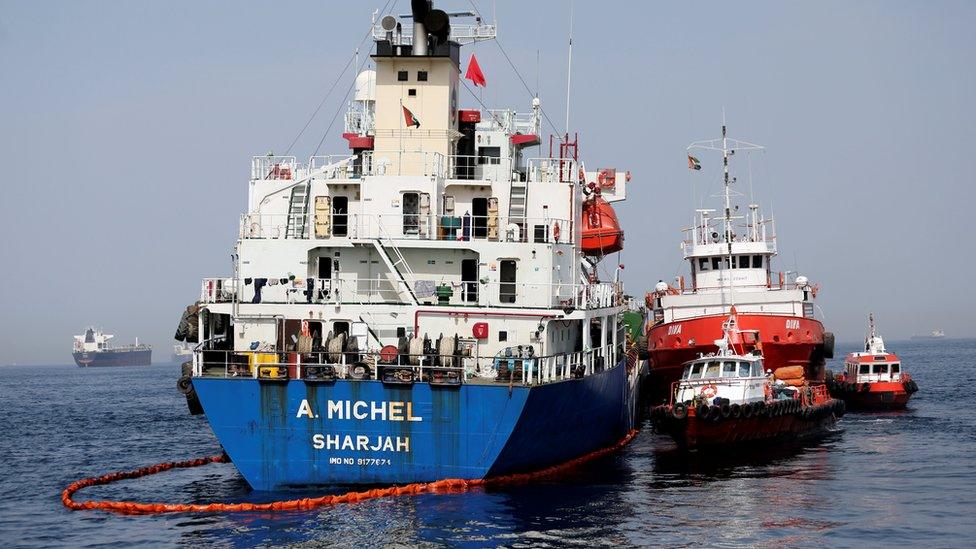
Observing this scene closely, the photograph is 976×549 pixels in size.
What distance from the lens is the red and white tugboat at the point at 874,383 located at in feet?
177

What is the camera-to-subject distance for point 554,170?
34.2 meters

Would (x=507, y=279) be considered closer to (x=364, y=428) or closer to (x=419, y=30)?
(x=364, y=428)

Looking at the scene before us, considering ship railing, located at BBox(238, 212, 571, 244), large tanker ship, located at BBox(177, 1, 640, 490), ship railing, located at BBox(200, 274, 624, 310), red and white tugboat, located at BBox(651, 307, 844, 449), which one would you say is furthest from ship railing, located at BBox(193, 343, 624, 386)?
red and white tugboat, located at BBox(651, 307, 844, 449)

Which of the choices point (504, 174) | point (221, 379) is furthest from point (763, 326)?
point (221, 379)

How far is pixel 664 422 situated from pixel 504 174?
919cm

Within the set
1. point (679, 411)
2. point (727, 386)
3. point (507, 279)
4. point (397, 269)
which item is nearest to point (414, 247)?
point (397, 269)

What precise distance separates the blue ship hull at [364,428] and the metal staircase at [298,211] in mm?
6855

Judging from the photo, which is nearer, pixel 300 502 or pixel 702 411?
pixel 300 502

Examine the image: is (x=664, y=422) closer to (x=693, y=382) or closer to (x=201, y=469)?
(x=693, y=382)

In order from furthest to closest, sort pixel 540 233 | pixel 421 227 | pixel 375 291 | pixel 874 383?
pixel 874 383
pixel 540 233
pixel 421 227
pixel 375 291

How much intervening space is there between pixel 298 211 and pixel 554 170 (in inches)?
300

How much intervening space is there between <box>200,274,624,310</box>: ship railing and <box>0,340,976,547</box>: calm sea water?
4.79 meters

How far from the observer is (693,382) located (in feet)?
121

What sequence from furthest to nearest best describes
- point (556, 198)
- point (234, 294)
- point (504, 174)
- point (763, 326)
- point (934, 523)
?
point (763, 326), point (504, 174), point (556, 198), point (234, 294), point (934, 523)
